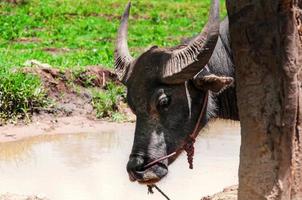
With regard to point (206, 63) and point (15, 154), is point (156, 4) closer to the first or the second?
point (15, 154)

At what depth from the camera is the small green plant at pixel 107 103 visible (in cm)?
1075

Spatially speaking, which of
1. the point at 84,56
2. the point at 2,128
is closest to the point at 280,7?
the point at 2,128

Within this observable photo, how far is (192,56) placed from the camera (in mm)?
4664

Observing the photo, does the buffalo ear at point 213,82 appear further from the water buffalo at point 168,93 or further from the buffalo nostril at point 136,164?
the buffalo nostril at point 136,164

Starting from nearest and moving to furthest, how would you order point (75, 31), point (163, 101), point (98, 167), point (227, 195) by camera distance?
point (163, 101) < point (227, 195) < point (98, 167) < point (75, 31)

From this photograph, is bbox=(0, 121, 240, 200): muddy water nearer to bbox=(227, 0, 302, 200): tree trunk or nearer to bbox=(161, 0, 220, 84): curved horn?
bbox=(161, 0, 220, 84): curved horn

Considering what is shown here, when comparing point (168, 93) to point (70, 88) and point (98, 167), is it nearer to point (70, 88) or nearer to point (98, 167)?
point (98, 167)

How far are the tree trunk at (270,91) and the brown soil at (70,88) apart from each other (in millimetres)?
6662

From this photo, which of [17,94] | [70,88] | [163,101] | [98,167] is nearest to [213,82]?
[163,101]

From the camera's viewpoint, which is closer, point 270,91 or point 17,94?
point 270,91

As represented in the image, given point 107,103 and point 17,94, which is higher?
point 17,94

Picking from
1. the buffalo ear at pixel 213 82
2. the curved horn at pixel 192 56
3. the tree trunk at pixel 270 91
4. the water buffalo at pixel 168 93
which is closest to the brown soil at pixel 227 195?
the water buffalo at pixel 168 93

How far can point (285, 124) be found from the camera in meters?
3.96

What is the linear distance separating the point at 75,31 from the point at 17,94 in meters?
6.47
